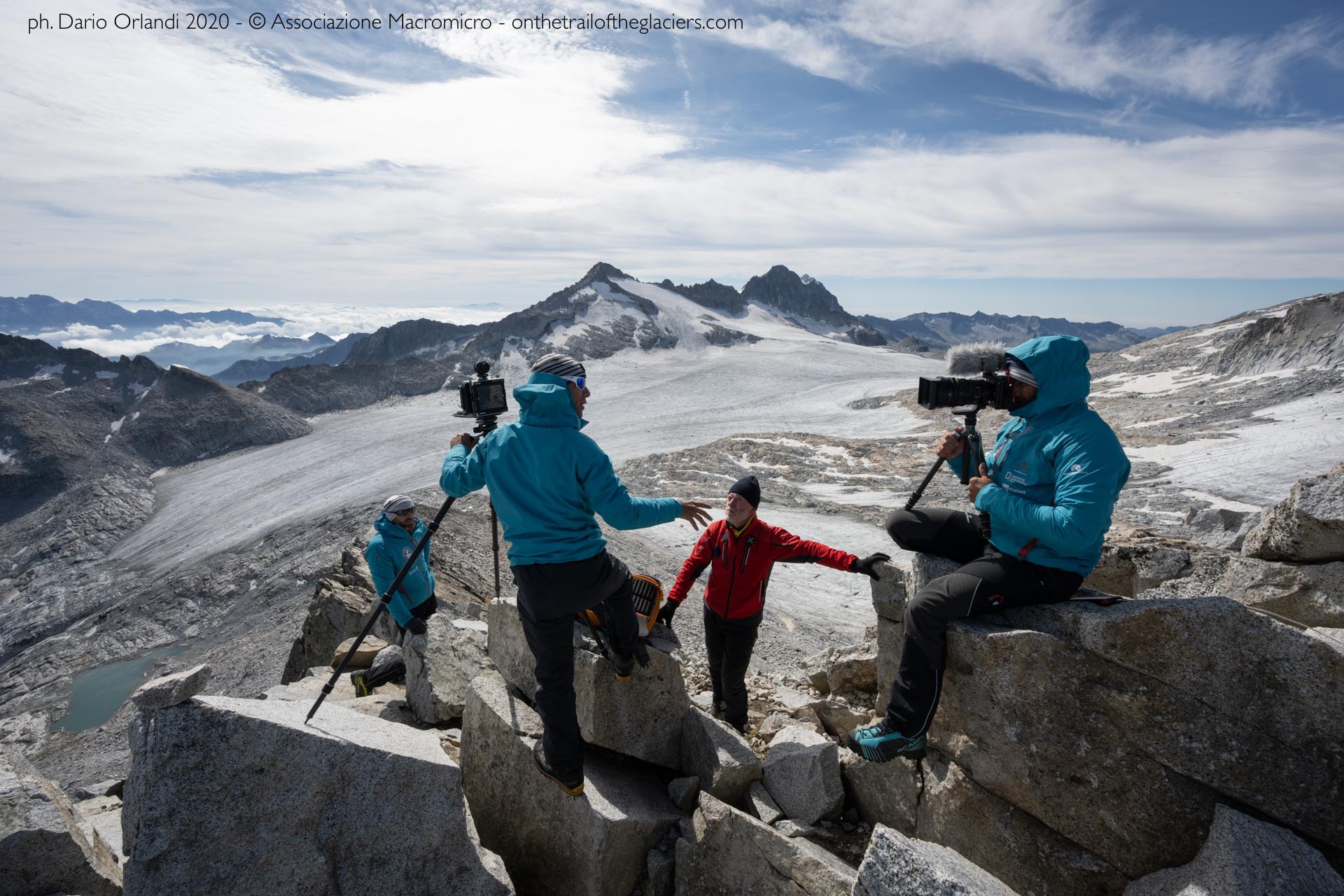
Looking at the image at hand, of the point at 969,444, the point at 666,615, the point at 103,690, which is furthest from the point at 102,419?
the point at 969,444

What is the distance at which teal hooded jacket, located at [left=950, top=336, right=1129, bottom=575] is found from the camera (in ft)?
11.9

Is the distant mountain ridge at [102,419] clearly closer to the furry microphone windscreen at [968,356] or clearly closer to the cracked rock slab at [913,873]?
the furry microphone windscreen at [968,356]

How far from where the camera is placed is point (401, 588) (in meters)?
8.34

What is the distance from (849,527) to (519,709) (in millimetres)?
19774

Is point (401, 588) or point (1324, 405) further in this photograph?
point (1324, 405)

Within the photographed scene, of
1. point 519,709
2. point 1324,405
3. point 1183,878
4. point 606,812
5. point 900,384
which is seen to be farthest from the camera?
point 900,384

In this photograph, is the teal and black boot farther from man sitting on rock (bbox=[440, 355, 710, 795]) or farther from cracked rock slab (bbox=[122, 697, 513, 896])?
cracked rock slab (bbox=[122, 697, 513, 896])

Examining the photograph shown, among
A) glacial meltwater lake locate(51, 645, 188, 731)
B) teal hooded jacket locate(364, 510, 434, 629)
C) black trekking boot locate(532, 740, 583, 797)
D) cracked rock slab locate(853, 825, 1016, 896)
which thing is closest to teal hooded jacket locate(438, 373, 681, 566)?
black trekking boot locate(532, 740, 583, 797)

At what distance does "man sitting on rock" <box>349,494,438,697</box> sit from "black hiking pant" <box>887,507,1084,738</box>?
236 inches

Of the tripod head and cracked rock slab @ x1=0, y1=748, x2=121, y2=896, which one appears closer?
cracked rock slab @ x1=0, y1=748, x2=121, y2=896

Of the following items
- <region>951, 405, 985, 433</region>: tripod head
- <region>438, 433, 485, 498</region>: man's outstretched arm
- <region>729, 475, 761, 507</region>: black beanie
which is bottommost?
<region>729, 475, 761, 507</region>: black beanie

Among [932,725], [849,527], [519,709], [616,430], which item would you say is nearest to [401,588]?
[519,709]

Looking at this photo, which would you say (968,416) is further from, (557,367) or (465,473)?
(465,473)

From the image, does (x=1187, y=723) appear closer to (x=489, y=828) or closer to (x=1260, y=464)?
(x=489, y=828)
